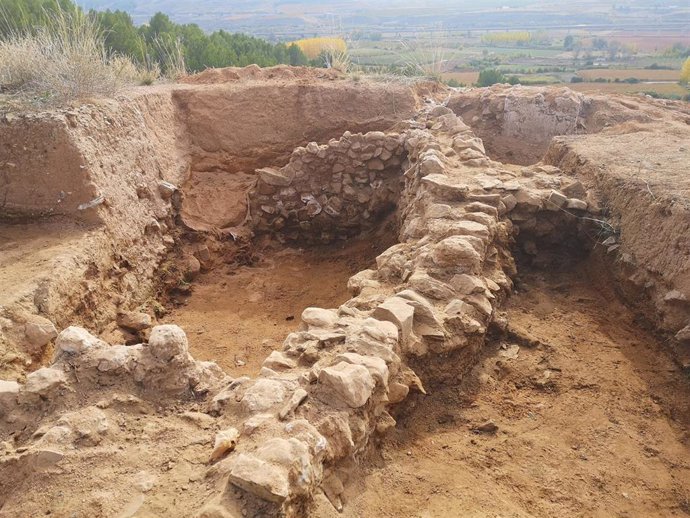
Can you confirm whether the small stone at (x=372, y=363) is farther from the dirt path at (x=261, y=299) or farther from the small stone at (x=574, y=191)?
the small stone at (x=574, y=191)

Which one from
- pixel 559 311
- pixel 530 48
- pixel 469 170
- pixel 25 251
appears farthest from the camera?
pixel 530 48

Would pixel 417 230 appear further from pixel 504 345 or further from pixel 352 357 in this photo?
pixel 352 357

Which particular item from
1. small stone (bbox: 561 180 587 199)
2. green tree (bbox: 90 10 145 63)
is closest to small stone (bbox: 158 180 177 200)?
small stone (bbox: 561 180 587 199)

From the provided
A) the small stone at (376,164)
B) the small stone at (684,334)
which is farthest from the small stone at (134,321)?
the small stone at (684,334)

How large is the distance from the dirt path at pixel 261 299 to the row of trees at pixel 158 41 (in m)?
5.00

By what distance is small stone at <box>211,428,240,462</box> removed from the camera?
2410mm

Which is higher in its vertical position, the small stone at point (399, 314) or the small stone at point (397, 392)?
the small stone at point (399, 314)

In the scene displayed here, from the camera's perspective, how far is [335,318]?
11.9ft

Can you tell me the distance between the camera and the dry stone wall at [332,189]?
6.91m

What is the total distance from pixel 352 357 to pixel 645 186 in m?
3.16

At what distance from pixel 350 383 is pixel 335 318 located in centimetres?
89

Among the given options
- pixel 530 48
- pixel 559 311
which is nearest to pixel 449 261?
pixel 559 311

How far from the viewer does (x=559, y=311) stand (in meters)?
4.41

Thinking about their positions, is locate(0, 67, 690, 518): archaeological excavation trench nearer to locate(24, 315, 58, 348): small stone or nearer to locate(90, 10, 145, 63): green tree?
locate(24, 315, 58, 348): small stone
